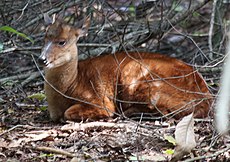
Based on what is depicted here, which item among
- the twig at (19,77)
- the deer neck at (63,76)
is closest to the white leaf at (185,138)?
the deer neck at (63,76)

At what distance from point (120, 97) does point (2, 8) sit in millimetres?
2247

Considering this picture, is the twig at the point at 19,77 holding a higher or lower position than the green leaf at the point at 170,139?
higher

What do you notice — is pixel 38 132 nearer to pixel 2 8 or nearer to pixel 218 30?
pixel 2 8

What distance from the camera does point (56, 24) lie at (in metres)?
5.51

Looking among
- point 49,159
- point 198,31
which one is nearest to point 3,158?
point 49,159

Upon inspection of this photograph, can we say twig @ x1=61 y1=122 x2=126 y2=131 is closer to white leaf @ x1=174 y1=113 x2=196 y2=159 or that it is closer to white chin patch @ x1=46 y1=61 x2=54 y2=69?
white chin patch @ x1=46 y1=61 x2=54 y2=69

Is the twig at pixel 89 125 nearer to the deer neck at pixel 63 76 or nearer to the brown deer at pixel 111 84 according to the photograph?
the brown deer at pixel 111 84

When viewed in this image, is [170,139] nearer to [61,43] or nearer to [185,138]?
[185,138]

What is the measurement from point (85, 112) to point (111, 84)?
0.54 metres

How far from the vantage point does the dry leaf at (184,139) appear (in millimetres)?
3625

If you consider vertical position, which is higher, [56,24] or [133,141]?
[56,24]

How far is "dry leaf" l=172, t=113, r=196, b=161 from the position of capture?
3.62m

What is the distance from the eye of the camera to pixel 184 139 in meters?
3.79

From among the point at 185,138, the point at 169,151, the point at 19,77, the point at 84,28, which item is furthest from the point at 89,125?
the point at 19,77
